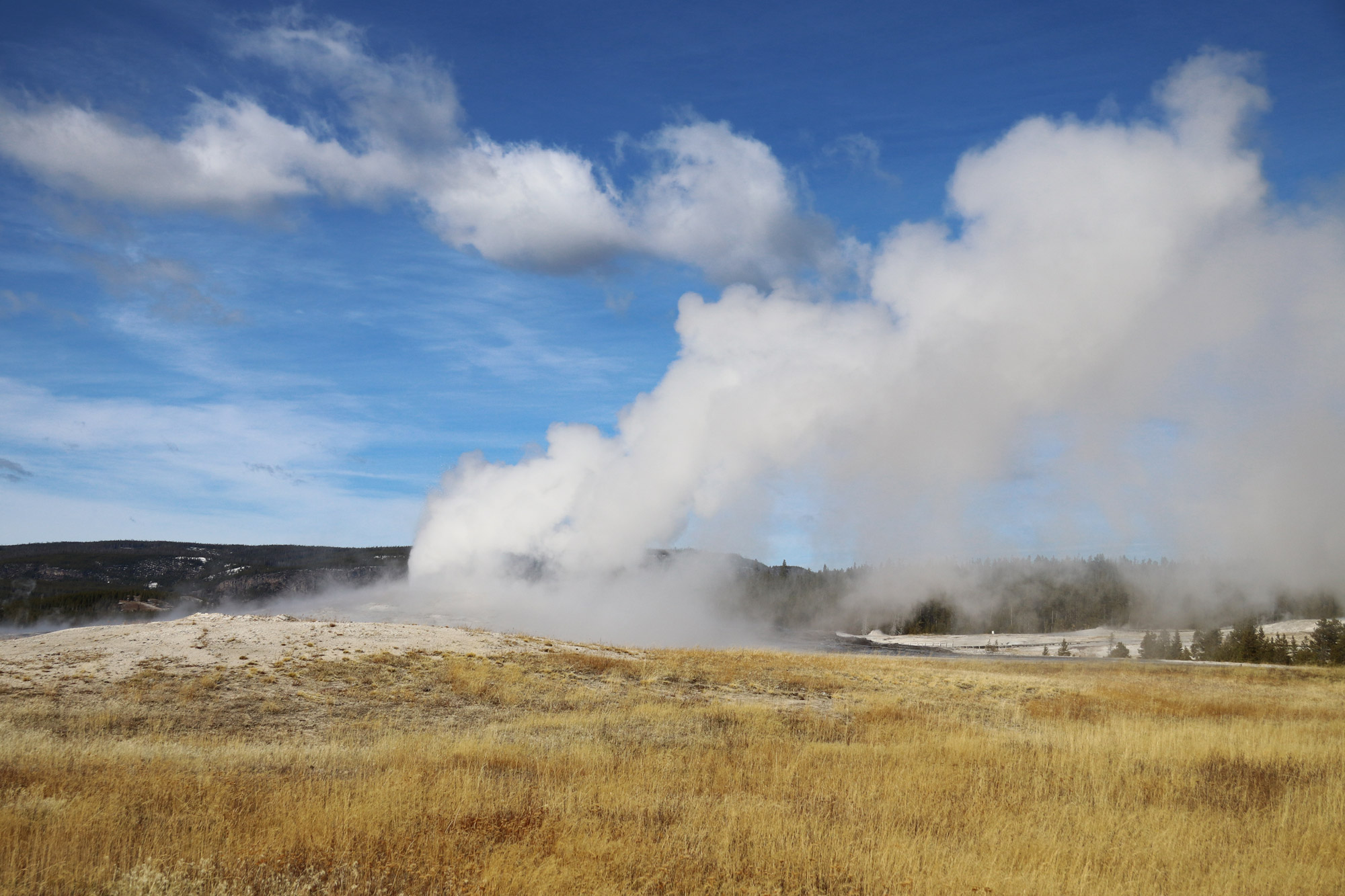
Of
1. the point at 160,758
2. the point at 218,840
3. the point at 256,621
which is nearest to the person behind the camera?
the point at 218,840

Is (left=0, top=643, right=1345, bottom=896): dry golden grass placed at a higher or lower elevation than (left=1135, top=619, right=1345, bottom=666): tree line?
higher

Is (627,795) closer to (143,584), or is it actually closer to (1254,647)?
(1254,647)

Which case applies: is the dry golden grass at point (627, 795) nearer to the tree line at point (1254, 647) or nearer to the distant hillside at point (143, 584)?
the tree line at point (1254, 647)

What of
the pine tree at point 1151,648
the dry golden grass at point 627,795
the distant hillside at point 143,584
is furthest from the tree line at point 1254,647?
the distant hillside at point 143,584

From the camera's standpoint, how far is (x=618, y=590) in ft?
299

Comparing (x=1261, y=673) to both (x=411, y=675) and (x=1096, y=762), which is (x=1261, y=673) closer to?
(x=1096, y=762)

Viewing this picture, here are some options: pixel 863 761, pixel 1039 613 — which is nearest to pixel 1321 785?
pixel 863 761

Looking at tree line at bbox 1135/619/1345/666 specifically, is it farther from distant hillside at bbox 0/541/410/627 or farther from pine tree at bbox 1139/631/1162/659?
distant hillside at bbox 0/541/410/627

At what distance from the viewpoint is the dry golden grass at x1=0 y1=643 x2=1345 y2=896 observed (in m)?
7.73

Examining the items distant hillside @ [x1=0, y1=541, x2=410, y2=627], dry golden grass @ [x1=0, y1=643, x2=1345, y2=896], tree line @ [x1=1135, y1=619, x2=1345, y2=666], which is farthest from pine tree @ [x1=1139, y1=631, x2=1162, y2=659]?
distant hillside @ [x1=0, y1=541, x2=410, y2=627]

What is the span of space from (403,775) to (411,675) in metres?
15.5

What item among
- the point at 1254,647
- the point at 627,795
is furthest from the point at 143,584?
the point at 627,795

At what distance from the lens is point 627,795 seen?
11047mm

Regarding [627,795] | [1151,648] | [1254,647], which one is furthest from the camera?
[1151,648]
